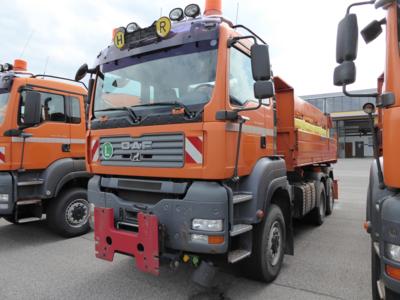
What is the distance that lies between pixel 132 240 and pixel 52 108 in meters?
3.68

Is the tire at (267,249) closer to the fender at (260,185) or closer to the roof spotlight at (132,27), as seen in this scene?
the fender at (260,185)

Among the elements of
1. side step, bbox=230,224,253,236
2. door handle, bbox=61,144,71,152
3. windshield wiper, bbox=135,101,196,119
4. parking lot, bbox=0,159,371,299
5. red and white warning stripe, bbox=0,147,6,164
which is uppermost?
windshield wiper, bbox=135,101,196,119

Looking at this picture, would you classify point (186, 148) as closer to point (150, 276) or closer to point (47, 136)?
point (150, 276)

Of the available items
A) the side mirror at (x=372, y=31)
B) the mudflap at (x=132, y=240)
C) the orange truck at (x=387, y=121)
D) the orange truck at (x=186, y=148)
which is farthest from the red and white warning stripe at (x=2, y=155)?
the side mirror at (x=372, y=31)

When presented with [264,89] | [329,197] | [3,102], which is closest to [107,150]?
[264,89]

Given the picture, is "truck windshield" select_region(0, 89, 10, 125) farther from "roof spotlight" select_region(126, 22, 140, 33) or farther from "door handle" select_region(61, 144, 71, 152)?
"roof spotlight" select_region(126, 22, 140, 33)

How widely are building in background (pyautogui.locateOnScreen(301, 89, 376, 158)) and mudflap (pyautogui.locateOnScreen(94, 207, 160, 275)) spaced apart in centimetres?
3434

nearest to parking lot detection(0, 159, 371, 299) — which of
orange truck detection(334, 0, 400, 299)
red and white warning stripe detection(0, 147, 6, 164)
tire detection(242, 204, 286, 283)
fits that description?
tire detection(242, 204, 286, 283)

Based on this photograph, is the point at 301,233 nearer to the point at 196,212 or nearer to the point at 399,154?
the point at 196,212

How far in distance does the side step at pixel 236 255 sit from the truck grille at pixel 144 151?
0.99 m

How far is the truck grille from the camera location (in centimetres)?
312

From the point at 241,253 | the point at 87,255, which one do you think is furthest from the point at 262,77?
the point at 87,255

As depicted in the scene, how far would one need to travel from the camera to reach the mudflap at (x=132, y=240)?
299 centimetres

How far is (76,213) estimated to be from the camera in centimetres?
590
